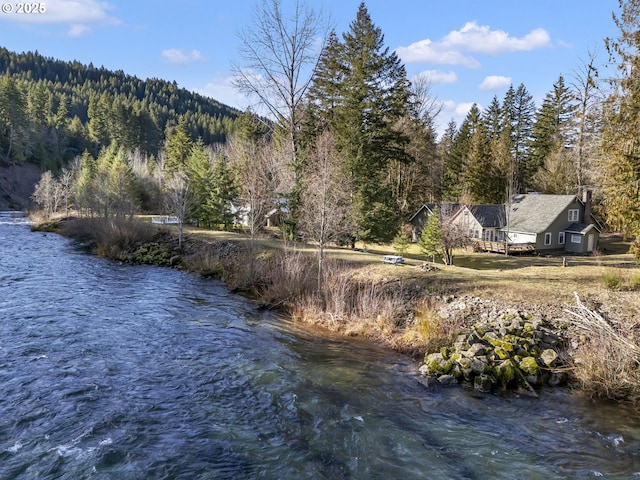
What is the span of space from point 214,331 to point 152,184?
52.5 meters

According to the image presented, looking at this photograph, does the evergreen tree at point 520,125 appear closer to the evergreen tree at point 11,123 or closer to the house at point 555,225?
the house at point 555,225

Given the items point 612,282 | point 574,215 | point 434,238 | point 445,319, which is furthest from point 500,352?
point 574,215

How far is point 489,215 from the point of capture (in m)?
41.2

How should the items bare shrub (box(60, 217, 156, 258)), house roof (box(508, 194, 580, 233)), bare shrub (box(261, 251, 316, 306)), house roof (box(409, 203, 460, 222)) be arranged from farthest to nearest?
house roof (box(508, 194, 580, 233)), house roof (box(409, 203, 460, 222)), bare shrub (box(60, 217, 156, 258)), bare shrub (box(261, 251, 316, 306))

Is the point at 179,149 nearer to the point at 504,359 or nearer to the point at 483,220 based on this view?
the point at 483,220

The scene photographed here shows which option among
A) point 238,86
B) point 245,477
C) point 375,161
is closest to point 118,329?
point 245,477

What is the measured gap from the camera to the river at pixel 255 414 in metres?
7.53

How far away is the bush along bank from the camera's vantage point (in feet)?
36.9

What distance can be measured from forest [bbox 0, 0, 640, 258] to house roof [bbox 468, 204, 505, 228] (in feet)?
9.70

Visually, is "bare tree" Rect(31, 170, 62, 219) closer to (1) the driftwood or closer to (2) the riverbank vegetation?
(2) the riverbank vegetation

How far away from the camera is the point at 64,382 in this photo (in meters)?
10.3

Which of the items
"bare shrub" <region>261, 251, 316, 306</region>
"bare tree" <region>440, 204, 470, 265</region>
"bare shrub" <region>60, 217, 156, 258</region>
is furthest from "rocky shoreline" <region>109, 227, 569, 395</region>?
"bare shrub" <region>60, 217, 156, 258</region>

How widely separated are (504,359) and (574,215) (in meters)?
36.0

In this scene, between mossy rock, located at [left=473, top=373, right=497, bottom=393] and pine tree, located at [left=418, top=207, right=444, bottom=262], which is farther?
pine tree, located at [left=418, top=207, right=444, bottom=262]
